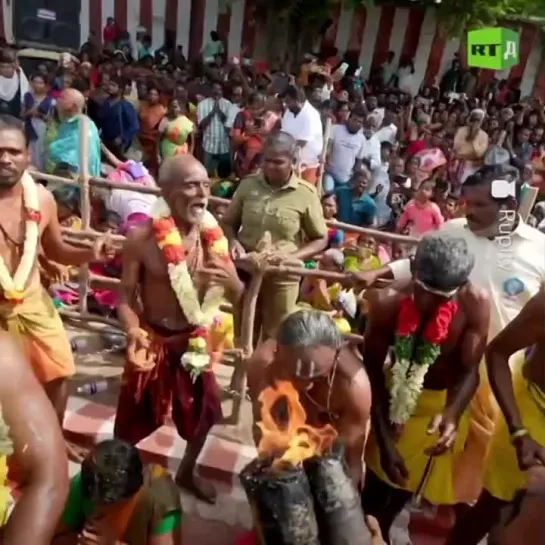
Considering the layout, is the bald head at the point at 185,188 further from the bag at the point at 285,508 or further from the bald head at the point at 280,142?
the bag at the point at 285,508

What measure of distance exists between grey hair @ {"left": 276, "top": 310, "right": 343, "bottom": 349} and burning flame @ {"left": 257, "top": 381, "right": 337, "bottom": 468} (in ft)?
0.50

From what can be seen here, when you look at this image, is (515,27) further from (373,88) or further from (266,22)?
(266,22)

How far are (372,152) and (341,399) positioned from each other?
5.69 m

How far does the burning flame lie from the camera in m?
2.09

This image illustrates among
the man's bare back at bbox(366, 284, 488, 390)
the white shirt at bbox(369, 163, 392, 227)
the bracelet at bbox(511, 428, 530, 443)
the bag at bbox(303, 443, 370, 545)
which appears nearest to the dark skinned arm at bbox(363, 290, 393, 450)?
the man's bare back at bbox(366, 284, 488, 390)

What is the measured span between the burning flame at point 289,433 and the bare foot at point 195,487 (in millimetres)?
1188

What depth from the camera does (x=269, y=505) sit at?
76.0 inches

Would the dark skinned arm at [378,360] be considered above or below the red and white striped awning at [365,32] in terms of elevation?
Result: below

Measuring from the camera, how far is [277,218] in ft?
13.3

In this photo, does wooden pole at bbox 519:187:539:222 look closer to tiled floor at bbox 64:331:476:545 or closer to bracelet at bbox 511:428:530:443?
tiled floor at bbox 64:331:476:545

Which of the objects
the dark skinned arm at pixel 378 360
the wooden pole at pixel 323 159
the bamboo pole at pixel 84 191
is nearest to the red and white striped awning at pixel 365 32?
the wooden pole at pixel 323 159

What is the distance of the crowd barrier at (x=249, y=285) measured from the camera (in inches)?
145

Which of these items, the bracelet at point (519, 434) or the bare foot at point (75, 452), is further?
the bare foot at point (75, 452)

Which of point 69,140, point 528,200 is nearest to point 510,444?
point 528,200
